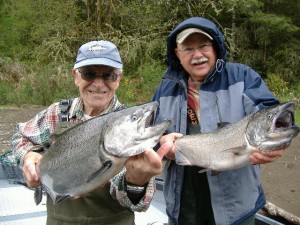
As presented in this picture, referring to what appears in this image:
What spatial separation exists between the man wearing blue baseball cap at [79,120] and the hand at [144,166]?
0.04 m

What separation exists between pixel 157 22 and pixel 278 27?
6380 mm

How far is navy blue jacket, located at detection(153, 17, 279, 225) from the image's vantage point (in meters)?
2.98

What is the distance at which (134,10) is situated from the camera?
22.0 meters

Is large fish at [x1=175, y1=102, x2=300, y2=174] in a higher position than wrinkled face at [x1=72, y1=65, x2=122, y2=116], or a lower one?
lower

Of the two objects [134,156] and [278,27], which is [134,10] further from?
[134,156]

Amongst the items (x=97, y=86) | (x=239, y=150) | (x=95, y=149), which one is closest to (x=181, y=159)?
(x=239, y=150)

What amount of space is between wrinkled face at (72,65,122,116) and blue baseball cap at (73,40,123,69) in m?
0.04

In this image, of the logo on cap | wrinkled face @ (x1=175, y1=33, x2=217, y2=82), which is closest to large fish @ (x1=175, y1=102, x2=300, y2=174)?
wrinkled face @ (x1=175, y1=33, x2=217, y2=82)

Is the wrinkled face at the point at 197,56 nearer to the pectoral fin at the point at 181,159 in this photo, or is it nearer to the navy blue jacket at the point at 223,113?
the navy blue jacket at the point at 223,113

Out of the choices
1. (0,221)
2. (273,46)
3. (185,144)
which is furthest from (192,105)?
(273,46)

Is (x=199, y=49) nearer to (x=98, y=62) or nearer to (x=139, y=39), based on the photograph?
(x=98, y=62)

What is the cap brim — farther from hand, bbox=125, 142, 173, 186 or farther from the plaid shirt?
hand, bbox=125, 142, 173, 186

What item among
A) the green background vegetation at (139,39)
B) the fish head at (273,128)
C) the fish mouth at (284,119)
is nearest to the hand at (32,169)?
the fish head at (273,128)

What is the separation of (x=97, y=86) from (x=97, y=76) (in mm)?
80
